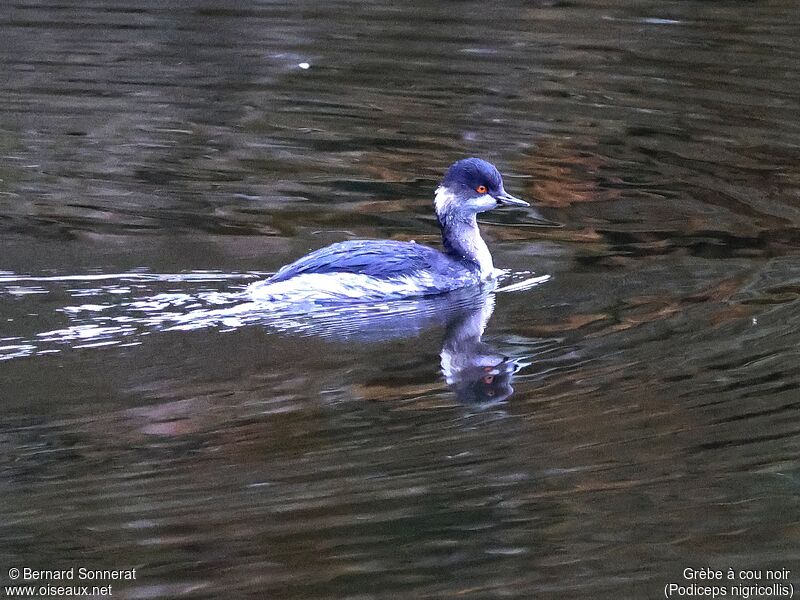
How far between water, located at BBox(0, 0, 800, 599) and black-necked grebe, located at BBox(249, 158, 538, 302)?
7.9 inches

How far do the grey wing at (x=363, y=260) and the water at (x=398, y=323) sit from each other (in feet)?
0.86

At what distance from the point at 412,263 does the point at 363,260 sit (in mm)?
372

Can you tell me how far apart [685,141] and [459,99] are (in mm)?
2276

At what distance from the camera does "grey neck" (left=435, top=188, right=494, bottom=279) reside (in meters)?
8.75

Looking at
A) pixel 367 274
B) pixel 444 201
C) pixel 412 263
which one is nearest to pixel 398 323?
pixel 367 274

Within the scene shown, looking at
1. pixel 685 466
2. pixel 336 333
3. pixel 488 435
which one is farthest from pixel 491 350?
pixel 685 466

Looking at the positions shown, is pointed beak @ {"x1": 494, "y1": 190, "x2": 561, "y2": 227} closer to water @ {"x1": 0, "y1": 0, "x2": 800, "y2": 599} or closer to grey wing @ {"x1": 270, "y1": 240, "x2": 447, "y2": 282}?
water @ {"x1": 0, "y1": 0, "x2": 800, "y2": 599}

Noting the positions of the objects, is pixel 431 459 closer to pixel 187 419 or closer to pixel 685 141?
pixel 187 419

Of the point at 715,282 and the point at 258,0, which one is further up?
the point at 258,0

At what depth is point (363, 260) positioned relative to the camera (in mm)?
8070

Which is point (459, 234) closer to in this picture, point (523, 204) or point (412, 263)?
point (523, 204)

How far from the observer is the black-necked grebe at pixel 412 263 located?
7949 millimetres

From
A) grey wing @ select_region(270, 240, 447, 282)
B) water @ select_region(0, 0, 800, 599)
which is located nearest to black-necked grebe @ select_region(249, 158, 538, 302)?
grey wing @ select_region(270, 240, 447, 282)

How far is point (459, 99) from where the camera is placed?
1306 cm
